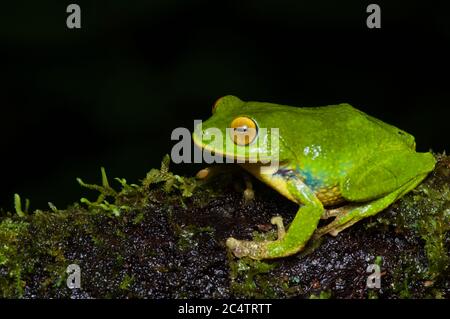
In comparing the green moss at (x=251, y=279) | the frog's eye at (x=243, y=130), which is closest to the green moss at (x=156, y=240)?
the green moss at (x=251, y=279)

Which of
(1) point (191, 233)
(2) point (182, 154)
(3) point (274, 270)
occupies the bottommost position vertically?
(3) point (274, 270)

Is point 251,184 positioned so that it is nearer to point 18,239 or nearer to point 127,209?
point 127,209

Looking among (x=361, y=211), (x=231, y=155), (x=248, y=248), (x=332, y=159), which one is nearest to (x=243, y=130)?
(x=231, y=155)

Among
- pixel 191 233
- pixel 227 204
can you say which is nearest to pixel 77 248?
pixel 191 233

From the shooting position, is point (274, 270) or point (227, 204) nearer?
point (274, 270)

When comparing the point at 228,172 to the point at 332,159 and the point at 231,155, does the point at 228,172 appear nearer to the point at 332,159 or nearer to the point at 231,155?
the point at 231,155
